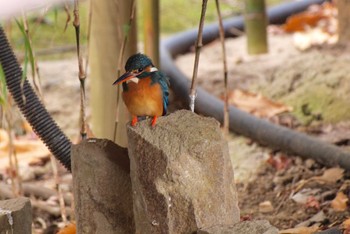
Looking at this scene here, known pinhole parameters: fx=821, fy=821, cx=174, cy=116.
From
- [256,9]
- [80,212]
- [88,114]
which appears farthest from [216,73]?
[80,212]

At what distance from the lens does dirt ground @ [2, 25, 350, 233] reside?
3.03m

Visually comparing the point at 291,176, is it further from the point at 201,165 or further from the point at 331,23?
the point at 331,23

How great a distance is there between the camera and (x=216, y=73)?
16.0ft

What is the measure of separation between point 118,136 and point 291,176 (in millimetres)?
729

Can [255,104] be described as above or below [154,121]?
below

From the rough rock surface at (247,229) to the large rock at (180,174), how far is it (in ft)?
0.17

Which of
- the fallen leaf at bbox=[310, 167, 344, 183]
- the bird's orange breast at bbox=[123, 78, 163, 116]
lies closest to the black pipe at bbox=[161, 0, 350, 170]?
the fallen leaf at bbox=[310, 167, 344, 183]

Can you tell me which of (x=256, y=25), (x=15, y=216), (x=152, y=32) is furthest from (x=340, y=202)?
(x=256, y=25)

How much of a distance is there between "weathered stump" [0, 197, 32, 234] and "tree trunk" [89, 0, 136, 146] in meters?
0.91

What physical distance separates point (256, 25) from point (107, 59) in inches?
75.0

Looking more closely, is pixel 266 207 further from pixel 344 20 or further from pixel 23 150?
pixel 344 20

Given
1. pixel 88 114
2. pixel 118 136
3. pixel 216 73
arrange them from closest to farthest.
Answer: pixel 118 136
pixel 88 114
pixel 216 73

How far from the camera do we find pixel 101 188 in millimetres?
2266

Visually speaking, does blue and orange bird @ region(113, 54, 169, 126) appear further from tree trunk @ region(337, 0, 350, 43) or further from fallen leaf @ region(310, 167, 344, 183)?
tree trunk @ region(337, 0, 350, 43)
